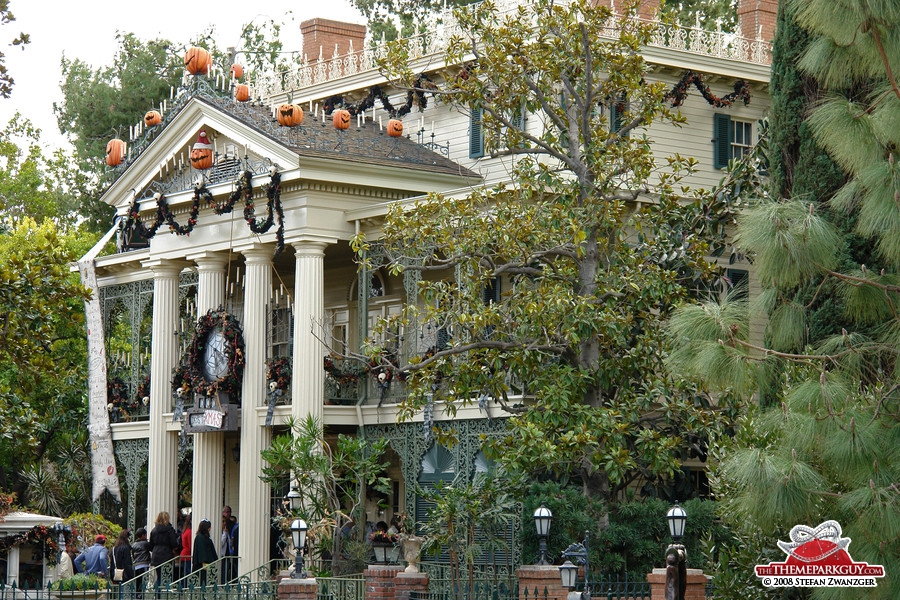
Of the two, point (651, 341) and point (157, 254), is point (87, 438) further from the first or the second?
point (651, 341)

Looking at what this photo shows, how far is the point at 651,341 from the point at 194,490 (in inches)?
456

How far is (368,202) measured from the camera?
97.8 feet

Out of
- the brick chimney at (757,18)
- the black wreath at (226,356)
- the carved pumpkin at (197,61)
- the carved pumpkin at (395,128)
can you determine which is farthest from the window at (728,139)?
the carved pumpkin at (197,61)

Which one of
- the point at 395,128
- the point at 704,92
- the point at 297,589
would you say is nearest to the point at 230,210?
the point at 395,128

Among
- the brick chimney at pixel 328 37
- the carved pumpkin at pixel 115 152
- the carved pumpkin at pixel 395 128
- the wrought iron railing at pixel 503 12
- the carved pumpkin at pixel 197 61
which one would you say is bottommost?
the carved pumpkin at pixel 115 152

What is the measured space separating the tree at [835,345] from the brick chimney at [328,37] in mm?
24920

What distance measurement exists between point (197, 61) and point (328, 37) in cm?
814

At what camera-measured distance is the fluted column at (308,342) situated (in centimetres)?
2891

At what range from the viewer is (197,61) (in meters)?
31.0

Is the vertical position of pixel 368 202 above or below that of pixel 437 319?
above

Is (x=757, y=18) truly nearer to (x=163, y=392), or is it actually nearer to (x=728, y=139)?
(x=728, y=139)

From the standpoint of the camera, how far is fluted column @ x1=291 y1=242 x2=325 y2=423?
1138 inches

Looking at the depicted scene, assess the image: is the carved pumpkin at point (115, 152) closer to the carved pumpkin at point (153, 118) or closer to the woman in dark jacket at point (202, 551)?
the carved pumpkin at point (153, 118)

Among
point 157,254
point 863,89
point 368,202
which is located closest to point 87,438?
point 157,254
